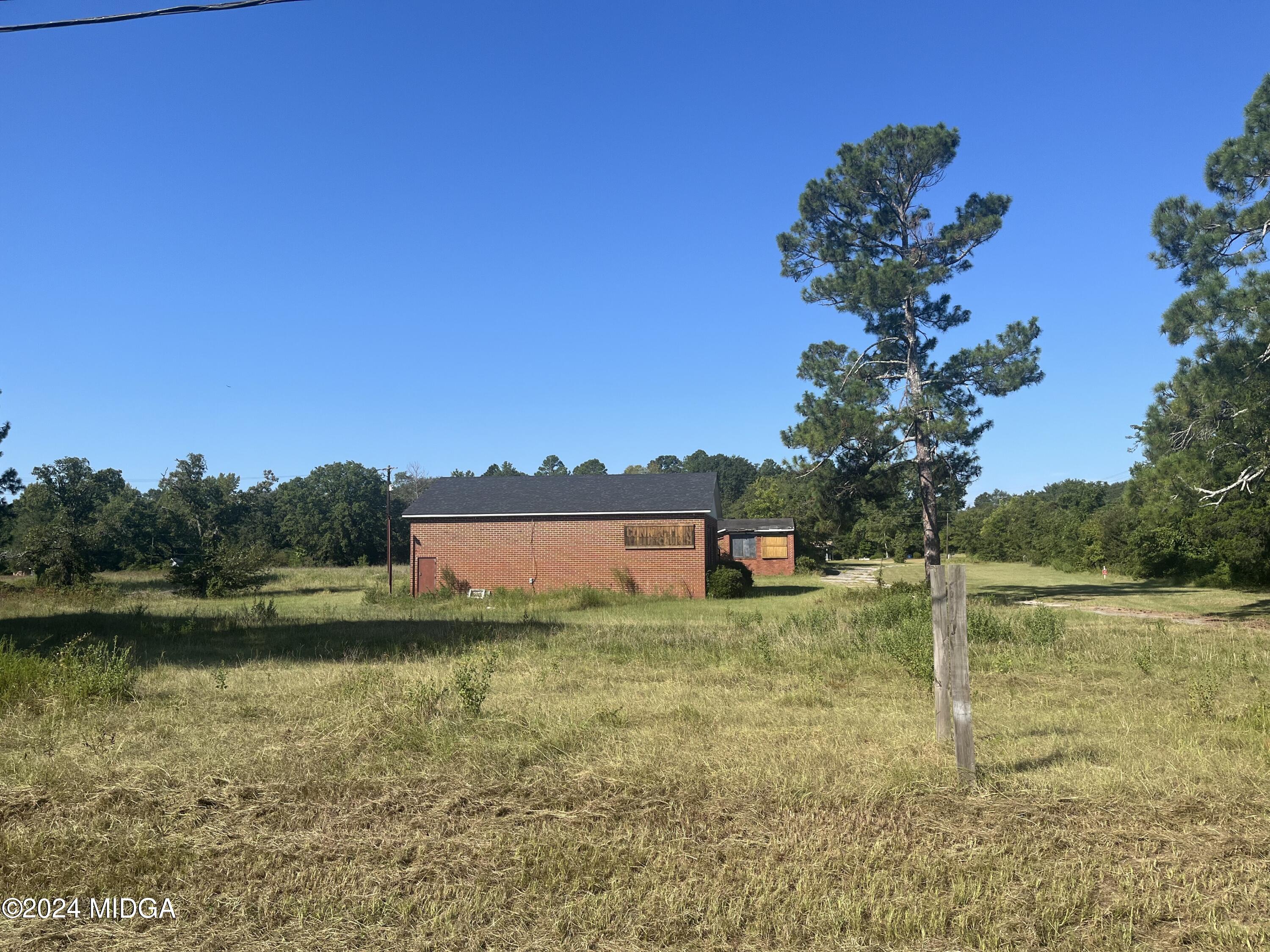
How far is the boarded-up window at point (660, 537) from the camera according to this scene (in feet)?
109

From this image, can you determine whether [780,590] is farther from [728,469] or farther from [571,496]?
[728,469]

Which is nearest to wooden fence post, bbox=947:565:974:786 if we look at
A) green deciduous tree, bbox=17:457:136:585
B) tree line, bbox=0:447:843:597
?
green deciduous tree, bbox=17:457:136:585

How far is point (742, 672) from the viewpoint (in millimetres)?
11820

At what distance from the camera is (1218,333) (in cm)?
1942

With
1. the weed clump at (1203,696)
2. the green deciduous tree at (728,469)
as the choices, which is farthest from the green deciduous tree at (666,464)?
the weed clump at (1203,696)

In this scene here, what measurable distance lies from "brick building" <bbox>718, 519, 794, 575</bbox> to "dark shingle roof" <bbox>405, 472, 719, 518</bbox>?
12.1 metres

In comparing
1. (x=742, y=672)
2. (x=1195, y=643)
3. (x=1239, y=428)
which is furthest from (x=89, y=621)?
(x=1239, y=428)

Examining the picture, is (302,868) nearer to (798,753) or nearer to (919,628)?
(798,753)

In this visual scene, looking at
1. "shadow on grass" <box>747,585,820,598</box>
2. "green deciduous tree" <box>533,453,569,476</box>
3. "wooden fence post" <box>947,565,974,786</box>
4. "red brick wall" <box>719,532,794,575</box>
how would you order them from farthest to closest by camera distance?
"green deciduous tree" <box>533,453,569,476</box>, "red brick wall" <box>719,532,794,575</box>, "shadow on grass" <box>747,585,820,598</box>, "wooden fence post" <box>947,565,974,786</box>

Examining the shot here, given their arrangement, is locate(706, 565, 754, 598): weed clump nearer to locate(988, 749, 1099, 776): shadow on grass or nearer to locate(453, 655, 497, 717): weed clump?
locate(453, 655, 497, 717): weed clump

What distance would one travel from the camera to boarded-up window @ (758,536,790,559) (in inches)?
1956

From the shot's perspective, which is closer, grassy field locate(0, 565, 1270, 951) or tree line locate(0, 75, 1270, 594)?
grassy field locate(0, 565, 1270, 951)

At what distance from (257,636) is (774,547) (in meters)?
36.6

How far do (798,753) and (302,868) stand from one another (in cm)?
397
